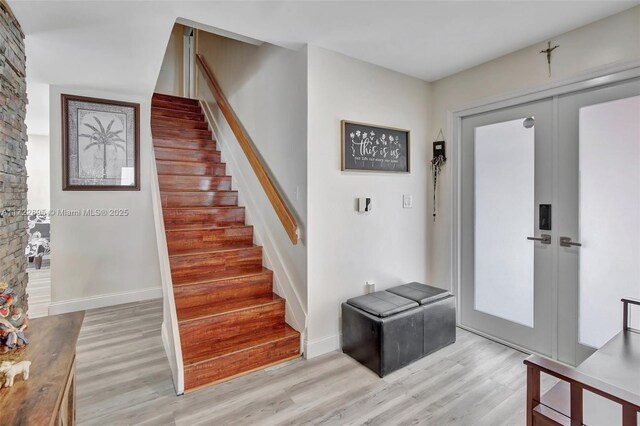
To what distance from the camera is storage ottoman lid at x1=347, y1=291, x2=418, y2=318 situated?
7.88 feet

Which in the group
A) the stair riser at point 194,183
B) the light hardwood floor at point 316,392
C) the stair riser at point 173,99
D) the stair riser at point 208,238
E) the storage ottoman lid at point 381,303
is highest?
the stair riser at point 173,99

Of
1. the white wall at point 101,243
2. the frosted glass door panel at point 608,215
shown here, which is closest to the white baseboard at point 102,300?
the white wall at point 101,243

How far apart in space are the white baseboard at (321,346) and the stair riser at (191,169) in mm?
2525

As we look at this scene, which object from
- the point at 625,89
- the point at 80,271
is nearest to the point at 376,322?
the point at 625,89

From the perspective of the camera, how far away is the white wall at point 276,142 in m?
2.63

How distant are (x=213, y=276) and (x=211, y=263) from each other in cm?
13

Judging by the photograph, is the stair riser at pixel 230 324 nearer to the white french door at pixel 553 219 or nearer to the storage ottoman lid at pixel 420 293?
the storage ottoman lid at pixel 420 293

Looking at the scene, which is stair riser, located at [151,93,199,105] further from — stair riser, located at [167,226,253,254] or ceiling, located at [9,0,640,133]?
stair riser, located at [167,226,253,254]

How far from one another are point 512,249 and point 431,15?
6.39 feet

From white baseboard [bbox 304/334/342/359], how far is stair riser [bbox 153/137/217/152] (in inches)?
118

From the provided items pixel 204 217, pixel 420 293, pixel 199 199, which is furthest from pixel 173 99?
pixel 420 293

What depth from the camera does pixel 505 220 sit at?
2.81 metres

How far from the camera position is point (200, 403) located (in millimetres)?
2020

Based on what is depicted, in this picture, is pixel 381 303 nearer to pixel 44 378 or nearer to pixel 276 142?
pixel 276 142
